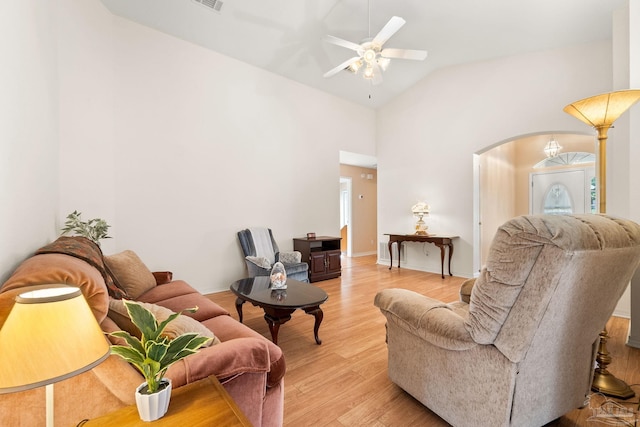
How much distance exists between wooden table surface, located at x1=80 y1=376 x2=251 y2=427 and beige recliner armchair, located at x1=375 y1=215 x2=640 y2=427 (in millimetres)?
1072

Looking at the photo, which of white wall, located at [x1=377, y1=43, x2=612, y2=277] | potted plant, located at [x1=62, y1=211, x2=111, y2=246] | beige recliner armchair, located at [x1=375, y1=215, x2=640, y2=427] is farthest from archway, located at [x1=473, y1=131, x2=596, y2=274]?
potted plant, located at [x1=62, y1=211, x2=111, y2=246]

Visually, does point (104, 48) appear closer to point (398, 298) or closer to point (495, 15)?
point (398, 298)

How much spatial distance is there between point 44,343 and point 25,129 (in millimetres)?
1464

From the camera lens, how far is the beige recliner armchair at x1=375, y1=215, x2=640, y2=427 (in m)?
1.16

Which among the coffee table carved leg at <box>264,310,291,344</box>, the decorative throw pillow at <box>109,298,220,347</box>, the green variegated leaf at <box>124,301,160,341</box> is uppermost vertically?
the green variegated leaf at <box>124,301,160,341</box>

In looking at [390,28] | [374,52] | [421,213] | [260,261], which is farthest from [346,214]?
[390,28]

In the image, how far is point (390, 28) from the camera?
2.85 metres

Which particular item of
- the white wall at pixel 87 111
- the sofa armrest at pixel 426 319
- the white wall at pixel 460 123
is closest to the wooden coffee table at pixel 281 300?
the sofa armrest at pixel 426 319

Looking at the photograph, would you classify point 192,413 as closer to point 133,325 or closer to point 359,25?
point 133,325

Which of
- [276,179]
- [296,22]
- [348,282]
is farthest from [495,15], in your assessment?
[348,282]

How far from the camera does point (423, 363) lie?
1.61 metres

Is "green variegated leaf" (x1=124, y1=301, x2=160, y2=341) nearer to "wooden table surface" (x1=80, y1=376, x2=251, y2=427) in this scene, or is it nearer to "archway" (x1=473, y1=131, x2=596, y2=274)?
"wooden table surface" (x1=80, y1=376, x2=251, y2=427)

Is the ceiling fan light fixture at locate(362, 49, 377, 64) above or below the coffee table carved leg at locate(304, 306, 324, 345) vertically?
above

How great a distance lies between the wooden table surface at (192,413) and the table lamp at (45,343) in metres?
0.24
